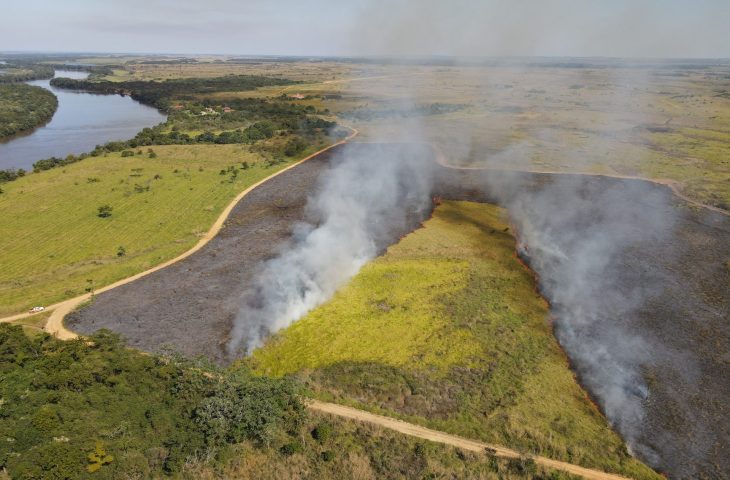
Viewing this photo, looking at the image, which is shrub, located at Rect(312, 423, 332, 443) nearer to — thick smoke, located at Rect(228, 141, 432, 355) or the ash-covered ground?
thick smoke, located at Rect(228, 141, 432, 355)

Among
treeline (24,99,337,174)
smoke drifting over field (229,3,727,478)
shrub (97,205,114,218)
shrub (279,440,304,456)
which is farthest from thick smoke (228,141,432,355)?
shrub (97,205,114,218)

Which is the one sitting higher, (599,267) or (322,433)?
(599,267)

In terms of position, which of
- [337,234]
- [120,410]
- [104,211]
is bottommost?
[120,410]

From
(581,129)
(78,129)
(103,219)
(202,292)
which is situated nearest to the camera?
(202,292)

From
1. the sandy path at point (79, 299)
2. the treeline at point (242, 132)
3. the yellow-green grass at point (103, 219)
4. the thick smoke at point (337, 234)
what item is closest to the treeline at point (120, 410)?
the sandy path at point (79, 299)

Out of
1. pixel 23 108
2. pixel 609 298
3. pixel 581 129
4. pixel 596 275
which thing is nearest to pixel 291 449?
pixel 609 298

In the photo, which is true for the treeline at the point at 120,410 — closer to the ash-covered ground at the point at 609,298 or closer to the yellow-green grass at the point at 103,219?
the ash-covered ground at the point at 609,298

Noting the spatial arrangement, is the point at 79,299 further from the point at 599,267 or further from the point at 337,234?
the point at 599,267
